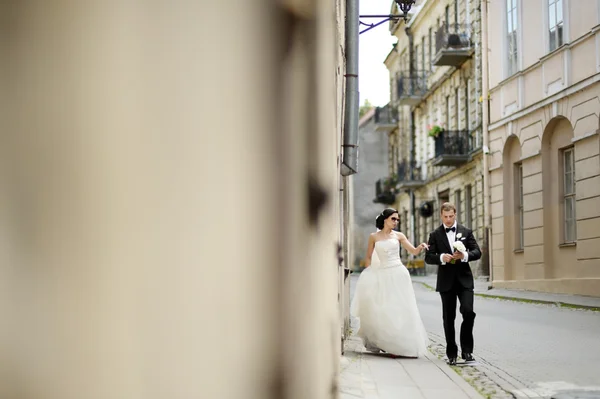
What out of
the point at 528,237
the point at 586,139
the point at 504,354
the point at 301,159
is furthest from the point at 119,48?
the point at 528,237

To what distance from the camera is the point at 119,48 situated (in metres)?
1.19

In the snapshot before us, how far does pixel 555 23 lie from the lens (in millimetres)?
22406

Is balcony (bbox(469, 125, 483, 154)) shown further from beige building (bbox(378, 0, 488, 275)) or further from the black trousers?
the black trousers

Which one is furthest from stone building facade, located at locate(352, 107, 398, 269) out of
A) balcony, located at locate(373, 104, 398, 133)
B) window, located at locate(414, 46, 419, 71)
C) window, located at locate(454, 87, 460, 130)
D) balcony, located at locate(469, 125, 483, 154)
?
balcony, located at locate(469, 125, 483, 154)

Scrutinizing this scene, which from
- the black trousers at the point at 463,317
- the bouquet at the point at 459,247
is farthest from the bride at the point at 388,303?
the black trousers at the point at 463,317

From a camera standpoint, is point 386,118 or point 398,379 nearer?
point 398,379

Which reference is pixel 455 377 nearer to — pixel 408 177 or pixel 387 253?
pixel 387 253

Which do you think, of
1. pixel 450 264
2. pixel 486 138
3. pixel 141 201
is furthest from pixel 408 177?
pixel 141 201

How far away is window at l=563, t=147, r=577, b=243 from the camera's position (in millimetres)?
22047

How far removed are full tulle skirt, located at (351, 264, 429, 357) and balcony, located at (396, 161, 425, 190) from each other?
105 ft

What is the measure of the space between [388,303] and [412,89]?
3282cm

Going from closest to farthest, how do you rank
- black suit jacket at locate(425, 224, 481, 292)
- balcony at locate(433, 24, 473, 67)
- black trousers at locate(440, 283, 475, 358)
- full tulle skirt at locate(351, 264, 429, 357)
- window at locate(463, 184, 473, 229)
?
1. black trousers at locate(440, 283, 475, 358)
2. black suit jacket at locate(425, 224, 481, 292)
3. full tulle skirt at locate(351, 264, 429, 357)
4. balcony at locate(433, 24, 473, 67)
5. window at locate(463, 184, 473, 229)

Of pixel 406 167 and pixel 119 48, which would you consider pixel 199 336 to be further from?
pixel 406 167

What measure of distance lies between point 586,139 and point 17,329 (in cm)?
2041
